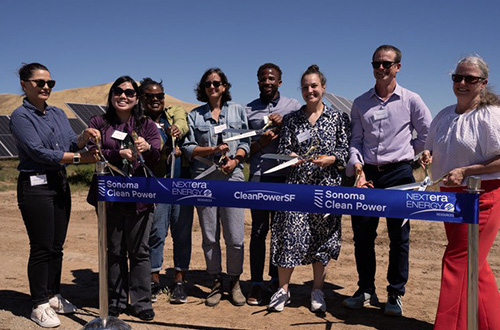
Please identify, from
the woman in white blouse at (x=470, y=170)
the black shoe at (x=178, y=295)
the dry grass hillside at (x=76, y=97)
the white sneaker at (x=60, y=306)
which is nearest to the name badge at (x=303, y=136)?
the woman in white blouse at (x=470, y=170)

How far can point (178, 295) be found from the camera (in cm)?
494

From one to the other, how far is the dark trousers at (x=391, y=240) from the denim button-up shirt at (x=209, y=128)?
1.26m

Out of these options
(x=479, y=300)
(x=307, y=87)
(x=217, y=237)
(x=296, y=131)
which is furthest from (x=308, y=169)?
(x=479, y=300)

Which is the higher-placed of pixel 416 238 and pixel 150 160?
pixel 150 160

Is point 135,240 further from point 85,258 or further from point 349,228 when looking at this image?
point 349,228

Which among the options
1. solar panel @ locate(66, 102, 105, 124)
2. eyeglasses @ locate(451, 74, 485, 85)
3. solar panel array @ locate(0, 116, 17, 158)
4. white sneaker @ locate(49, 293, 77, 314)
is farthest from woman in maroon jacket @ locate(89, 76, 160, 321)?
solar panel @ locate(66, 102, 105, 124)

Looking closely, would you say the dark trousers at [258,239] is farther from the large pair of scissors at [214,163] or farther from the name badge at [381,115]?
the name badge at [381,115]

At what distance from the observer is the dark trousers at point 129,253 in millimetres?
4281

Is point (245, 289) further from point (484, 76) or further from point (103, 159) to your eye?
point (484, 76)

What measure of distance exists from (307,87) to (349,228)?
202 inches

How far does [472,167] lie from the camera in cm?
335

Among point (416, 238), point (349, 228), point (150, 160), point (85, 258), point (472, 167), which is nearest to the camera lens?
point (472, 167)

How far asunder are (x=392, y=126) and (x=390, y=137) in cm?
10

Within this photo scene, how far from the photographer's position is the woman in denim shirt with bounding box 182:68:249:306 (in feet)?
15.5
